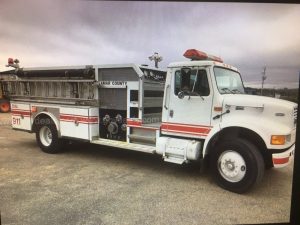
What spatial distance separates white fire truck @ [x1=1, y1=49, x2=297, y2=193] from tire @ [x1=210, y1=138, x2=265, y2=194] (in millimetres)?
14

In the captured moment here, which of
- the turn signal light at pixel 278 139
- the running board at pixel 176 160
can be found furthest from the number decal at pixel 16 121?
the turn signal light at pixel 278 139

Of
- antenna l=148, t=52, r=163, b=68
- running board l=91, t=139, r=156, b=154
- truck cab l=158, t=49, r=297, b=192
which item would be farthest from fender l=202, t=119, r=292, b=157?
antenna l=148, t=52, r=163, b=68

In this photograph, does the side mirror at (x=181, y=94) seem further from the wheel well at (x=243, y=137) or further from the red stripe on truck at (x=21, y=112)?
the red stripe on truck at (x=21, y=112)

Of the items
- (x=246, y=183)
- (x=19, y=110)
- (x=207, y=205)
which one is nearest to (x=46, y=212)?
(x=207, y=205)

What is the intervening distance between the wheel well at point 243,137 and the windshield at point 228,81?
663 millimetres

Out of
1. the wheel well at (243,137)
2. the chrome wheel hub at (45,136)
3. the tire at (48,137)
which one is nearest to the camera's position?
the wheel well at (243,137)

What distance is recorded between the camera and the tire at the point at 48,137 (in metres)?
6.26

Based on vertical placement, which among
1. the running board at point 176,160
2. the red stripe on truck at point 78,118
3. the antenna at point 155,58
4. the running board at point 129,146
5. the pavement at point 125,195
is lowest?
the pavement at point 125,195

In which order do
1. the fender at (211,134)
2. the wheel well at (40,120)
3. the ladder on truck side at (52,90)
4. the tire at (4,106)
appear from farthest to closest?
the tire at (4,106) < the wheel well at (40,120) < the ladder on truck side at (52,90) < the fender at (211,134)

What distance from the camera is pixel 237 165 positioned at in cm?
413

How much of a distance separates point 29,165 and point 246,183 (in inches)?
159

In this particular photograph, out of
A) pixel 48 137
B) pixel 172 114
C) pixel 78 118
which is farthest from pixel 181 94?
pixel 48 137

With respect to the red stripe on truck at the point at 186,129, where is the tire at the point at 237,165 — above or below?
below

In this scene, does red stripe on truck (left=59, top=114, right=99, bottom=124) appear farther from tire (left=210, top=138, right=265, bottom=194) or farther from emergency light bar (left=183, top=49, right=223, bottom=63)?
tire (left=210, top=138, right=265, bottom=194)
